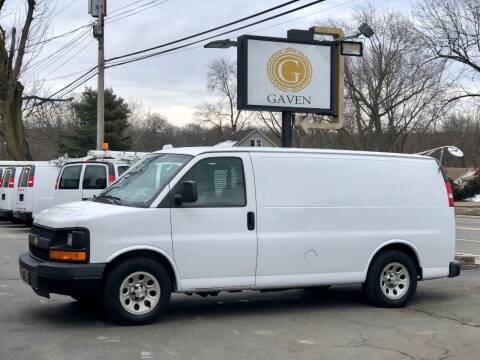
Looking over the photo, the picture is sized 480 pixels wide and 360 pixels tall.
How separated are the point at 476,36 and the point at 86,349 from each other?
3432 cm

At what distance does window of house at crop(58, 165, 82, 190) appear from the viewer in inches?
690

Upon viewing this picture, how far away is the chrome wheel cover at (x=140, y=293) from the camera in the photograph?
23.1 feet

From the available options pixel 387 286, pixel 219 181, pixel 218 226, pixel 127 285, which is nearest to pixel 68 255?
pixel 127 285

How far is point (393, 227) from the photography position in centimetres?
850

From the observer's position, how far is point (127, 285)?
7.05 metres

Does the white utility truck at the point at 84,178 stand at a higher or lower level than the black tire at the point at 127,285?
higher

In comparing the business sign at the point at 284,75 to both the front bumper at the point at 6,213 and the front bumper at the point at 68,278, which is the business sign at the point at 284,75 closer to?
the front bumper at the point at 68,278

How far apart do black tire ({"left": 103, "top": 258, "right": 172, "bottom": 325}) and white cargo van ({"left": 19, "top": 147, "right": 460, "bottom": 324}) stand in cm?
1

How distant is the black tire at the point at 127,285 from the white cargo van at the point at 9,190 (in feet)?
45.5

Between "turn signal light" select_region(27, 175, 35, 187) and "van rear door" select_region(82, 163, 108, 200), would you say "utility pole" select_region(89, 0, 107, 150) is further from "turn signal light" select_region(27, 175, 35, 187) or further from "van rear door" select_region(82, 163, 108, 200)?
"van rear door" select_region(82, 163, 108, 200)

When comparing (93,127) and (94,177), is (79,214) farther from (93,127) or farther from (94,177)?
(93,127)

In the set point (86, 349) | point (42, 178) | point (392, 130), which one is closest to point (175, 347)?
point (86, 349)

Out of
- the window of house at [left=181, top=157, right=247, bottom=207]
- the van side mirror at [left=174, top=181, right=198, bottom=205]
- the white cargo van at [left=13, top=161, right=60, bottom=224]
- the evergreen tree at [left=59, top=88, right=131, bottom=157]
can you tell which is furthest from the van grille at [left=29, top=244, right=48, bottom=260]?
the evergreen tree at [left=59, top=88, right=131, bottom=157]

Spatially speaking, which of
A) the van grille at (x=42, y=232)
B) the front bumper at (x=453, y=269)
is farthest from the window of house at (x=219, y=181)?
the front bumper at (x=453, y=269)
